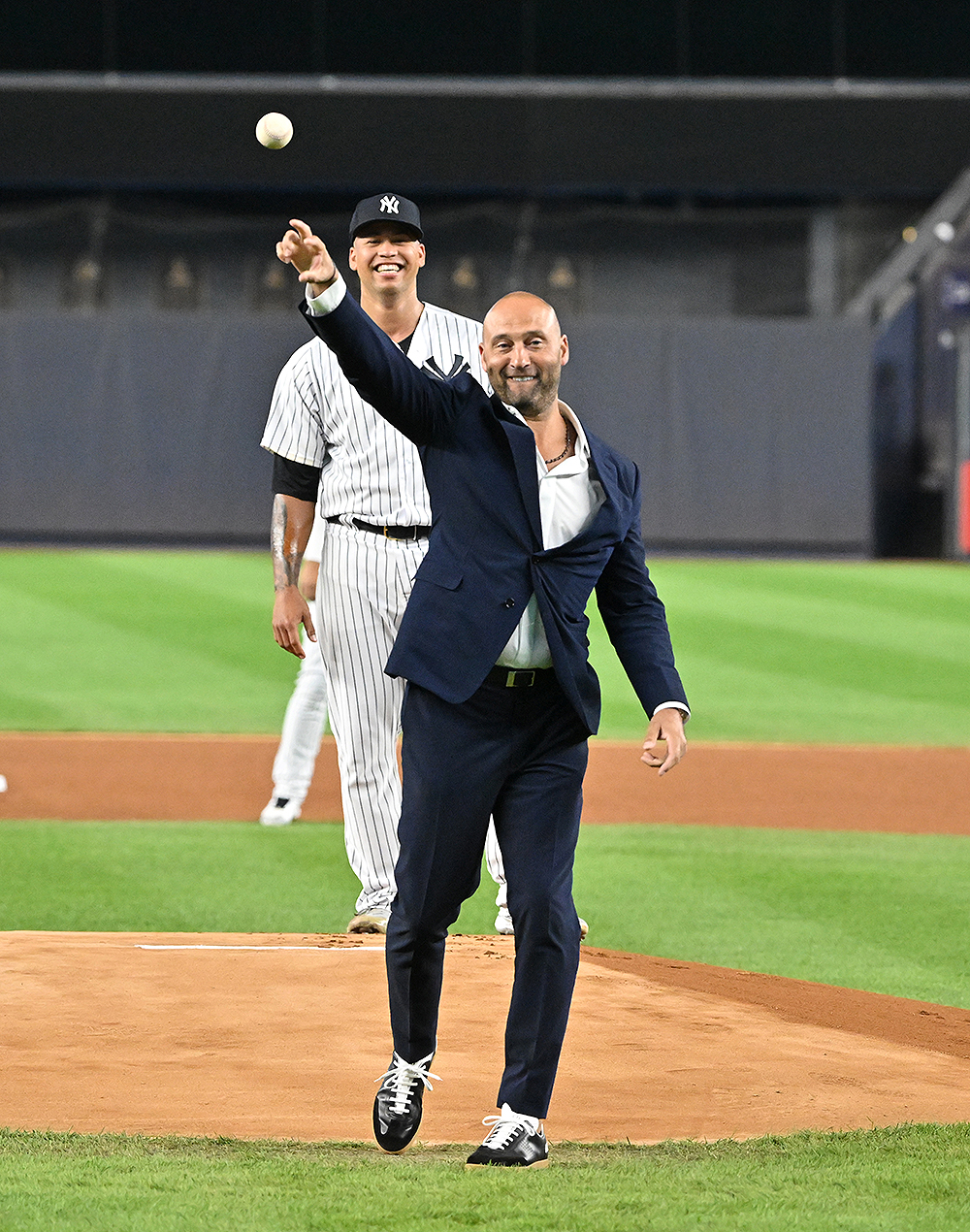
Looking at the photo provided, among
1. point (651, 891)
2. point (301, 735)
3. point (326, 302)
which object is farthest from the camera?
point (301, 735)

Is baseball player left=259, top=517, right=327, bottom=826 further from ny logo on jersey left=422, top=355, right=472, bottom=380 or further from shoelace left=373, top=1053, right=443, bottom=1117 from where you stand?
shoelace left=373, top=1053, right=443, bottom=1117

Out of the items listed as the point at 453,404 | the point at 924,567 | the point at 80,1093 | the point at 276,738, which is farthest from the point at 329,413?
the point at 924,567

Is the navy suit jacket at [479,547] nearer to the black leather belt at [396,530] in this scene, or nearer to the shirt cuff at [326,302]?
the shirt cuff at [326,302]

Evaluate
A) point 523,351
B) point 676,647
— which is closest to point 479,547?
point 523,351

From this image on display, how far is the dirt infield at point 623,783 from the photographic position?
32.1ft

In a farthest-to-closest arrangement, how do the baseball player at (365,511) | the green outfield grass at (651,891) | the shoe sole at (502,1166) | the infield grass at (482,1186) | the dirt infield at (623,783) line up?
1. the dirt infield at (623,783)
2. the green outfield grass at (651,891)
3. the baseball player at (365,511)
4. the shoe sole at (502,1166)
5. the infield grass at (482,1186)

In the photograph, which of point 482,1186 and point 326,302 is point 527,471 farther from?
point 482,1186

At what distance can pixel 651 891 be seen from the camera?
25.4ft

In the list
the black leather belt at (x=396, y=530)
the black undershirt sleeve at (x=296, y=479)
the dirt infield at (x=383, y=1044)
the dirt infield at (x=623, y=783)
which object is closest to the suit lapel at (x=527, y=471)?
the dirt infield at (x=383, y=1044)

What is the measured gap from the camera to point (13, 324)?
24.0 m

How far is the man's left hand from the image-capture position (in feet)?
13.0

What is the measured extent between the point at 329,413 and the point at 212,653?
407 inches

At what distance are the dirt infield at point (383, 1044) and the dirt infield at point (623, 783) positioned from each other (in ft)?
11.7

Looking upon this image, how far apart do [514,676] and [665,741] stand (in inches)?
13.8
